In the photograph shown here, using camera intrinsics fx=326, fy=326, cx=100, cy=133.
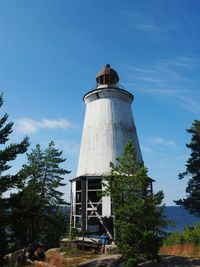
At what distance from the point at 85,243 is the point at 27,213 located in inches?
323

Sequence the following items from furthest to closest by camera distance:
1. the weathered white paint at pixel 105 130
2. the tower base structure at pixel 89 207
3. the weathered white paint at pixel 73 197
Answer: the weathered white paint at pixel 73 197 < the weathered white paint at pixel 105 130 < the tower base structure at pixel 89 207

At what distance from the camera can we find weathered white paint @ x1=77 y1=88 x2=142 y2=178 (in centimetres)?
3347

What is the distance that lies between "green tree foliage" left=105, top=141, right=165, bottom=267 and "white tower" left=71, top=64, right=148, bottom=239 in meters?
11.0

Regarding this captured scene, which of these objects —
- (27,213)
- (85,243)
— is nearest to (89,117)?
(85,243)

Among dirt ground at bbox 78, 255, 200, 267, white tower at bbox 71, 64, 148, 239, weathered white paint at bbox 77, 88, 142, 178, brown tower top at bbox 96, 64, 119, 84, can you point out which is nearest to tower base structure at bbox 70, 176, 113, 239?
white tower at bbox 71, 64, 148, 239

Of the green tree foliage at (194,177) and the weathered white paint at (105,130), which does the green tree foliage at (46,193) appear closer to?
the weathered white paint at (105,130)

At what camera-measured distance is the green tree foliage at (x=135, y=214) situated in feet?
63.4

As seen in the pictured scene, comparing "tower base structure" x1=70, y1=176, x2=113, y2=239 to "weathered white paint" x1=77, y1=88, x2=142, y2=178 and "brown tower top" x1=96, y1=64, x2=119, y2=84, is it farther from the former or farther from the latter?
"brown tower top" x1=96, y1=64, x2=119, y2=84

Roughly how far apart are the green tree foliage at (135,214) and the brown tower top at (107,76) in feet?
59.6

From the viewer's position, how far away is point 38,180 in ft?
121

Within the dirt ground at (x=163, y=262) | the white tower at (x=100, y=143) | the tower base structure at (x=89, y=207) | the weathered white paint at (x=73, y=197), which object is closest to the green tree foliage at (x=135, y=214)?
the dirt ground at (x=163, y=262)

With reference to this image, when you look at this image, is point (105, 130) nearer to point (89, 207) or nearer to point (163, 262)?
point (89, 207)

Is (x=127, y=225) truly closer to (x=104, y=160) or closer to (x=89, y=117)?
(x=104, y=160)

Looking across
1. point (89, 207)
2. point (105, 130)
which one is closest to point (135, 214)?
point (89, 207)
